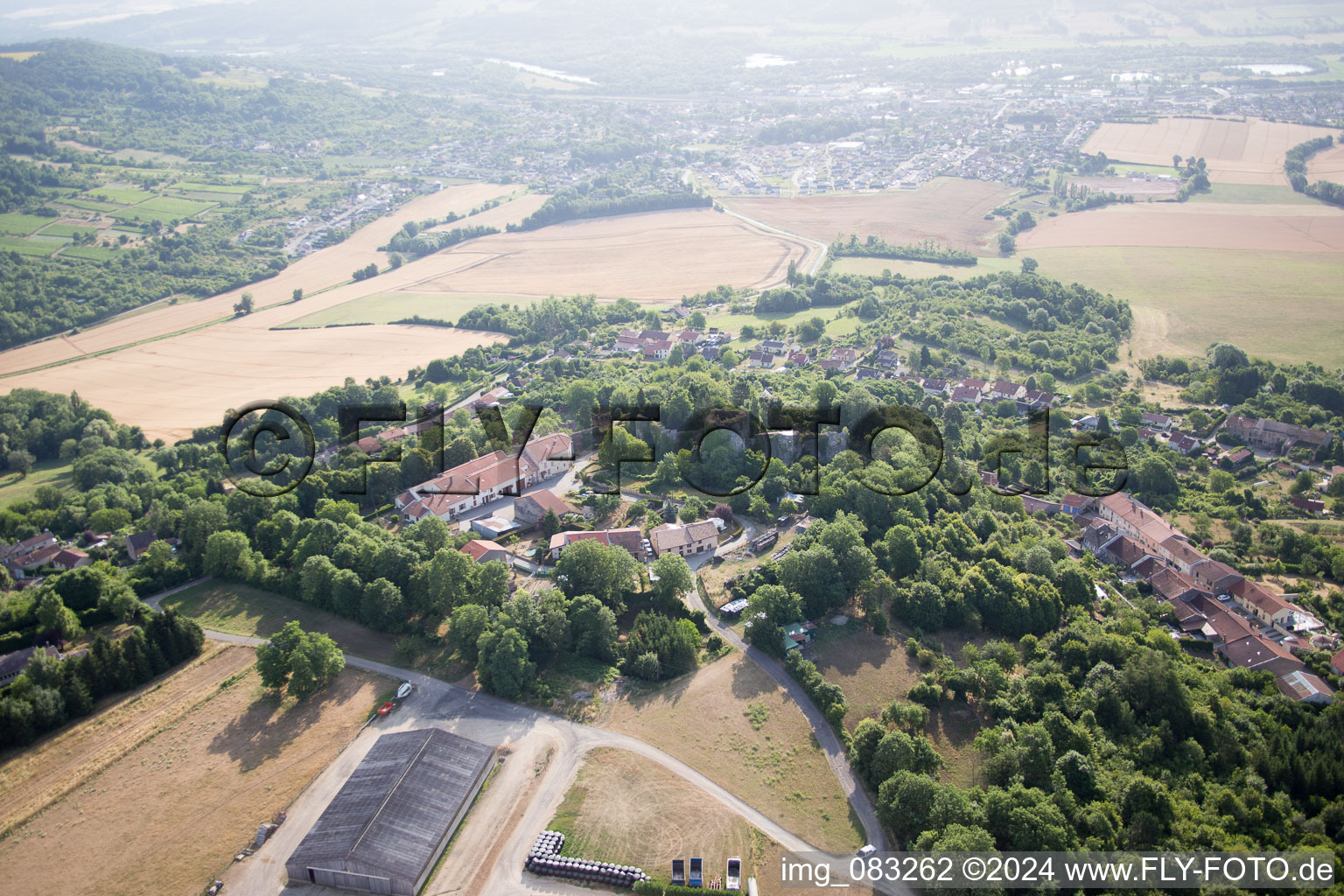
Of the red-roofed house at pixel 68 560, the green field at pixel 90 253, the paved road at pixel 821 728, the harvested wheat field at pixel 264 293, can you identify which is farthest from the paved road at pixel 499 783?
the green field at pixel 90 253

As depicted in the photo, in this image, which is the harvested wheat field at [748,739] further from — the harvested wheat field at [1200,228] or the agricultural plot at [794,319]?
the harvested wheat field at [1200,228]

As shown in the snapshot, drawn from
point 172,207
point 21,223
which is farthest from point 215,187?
point 21,223

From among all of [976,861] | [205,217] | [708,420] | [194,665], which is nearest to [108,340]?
[205,217]

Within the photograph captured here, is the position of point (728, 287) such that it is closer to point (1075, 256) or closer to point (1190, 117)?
point (1075, 256)

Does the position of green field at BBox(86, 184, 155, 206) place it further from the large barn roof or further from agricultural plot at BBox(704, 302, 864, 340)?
the large barn roof

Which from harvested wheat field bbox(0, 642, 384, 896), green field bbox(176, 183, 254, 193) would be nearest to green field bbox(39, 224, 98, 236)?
green field bbox(176, 183, 254, 193)

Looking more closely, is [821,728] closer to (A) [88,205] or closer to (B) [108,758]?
(B) [108,758]
